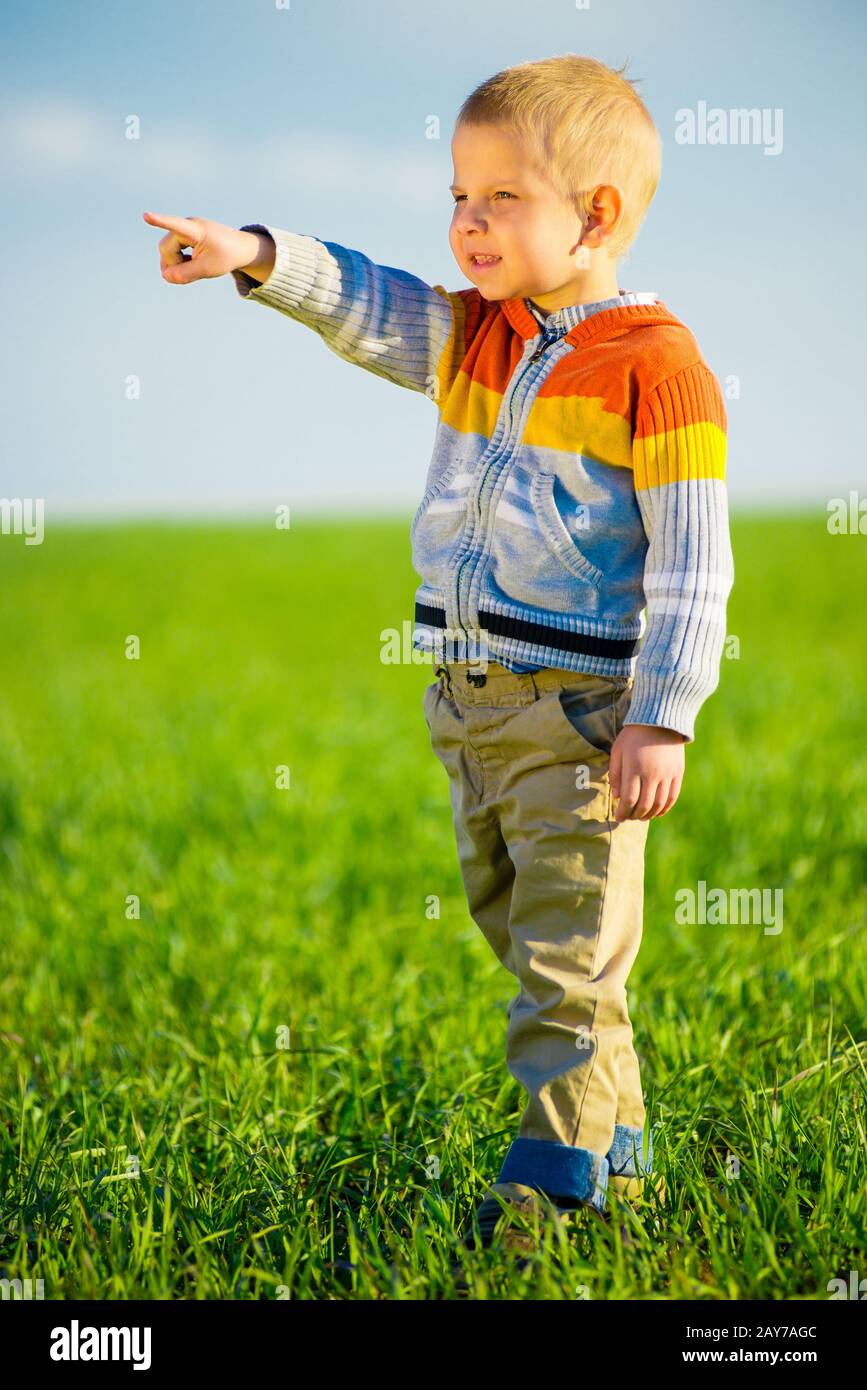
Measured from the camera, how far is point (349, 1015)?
11.8 feet

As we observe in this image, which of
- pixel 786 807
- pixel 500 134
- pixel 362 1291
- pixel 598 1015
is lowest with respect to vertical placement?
pixel 362 1291

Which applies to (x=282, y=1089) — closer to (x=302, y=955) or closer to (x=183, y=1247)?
(x=183, y=1247)

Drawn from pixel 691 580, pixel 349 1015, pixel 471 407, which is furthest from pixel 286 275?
pixel 349 1015

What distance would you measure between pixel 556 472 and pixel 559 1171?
1218 millimetres

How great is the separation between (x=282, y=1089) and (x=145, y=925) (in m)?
1.41

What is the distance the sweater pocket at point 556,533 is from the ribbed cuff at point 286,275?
23.5 inches

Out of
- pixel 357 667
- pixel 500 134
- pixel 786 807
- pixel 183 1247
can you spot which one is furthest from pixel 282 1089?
pixel 357 667

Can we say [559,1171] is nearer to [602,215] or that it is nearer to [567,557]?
[567,557]

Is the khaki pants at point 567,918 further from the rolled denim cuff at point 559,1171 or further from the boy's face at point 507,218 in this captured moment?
the boy's face at point 507,218

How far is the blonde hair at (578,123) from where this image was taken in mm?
2238

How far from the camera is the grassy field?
2.29 m
